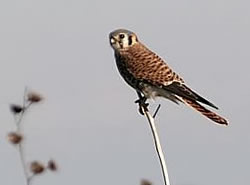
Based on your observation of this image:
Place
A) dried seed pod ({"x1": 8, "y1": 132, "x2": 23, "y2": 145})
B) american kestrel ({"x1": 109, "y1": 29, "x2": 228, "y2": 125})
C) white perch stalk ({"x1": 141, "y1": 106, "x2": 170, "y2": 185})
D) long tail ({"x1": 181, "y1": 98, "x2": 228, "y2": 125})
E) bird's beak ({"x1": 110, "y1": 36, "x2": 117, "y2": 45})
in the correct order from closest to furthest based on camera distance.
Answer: dried seed pod ({"x1": 8, "y1": 132, "x2": 23, "y2": 145}) < white perch stalk ({"x1": 141, "y1": 106, "x2": 170, "y2": 185}) < long tail ({"x1": 181, "y1": 98, "x2": 228, "y2": 125}) < american kestrel ({"x1": 109, "y1": 29, "x2": 228, "y2": 125}) < bird's beak ({"x1": 110, "y1": 36, "x2": 117, "y2": 45})

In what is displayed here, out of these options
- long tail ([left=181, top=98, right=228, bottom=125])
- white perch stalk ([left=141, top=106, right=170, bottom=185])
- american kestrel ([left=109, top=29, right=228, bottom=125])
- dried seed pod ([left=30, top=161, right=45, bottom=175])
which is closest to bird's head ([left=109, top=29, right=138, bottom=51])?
american kestrel ([left=109, top=29, right=228, bottom=125])

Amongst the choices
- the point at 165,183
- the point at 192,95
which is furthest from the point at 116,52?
the point at 165,183

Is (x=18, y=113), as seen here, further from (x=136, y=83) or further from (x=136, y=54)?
(x=136, y=54)

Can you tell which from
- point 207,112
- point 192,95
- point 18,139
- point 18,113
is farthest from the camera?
point 192,95

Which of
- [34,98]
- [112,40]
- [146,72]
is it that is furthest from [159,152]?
[112,40]

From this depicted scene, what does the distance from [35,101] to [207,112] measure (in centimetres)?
410

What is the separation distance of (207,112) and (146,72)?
6.03ft

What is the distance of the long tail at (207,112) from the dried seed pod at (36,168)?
3558 mm

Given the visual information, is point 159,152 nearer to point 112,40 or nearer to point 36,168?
point 36,168

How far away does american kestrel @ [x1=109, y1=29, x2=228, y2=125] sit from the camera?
326 inches

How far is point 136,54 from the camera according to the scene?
950 centimetres

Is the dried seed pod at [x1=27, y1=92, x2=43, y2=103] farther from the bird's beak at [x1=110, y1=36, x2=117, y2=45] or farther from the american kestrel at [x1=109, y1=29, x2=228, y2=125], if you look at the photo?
the bird's beak at [x1=110, y1=36, x2=117, y2=45]

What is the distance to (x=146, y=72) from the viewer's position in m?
9.01

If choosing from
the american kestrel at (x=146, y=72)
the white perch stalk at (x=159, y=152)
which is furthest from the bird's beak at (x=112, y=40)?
the white perch stalk at (x=159, y=152)
